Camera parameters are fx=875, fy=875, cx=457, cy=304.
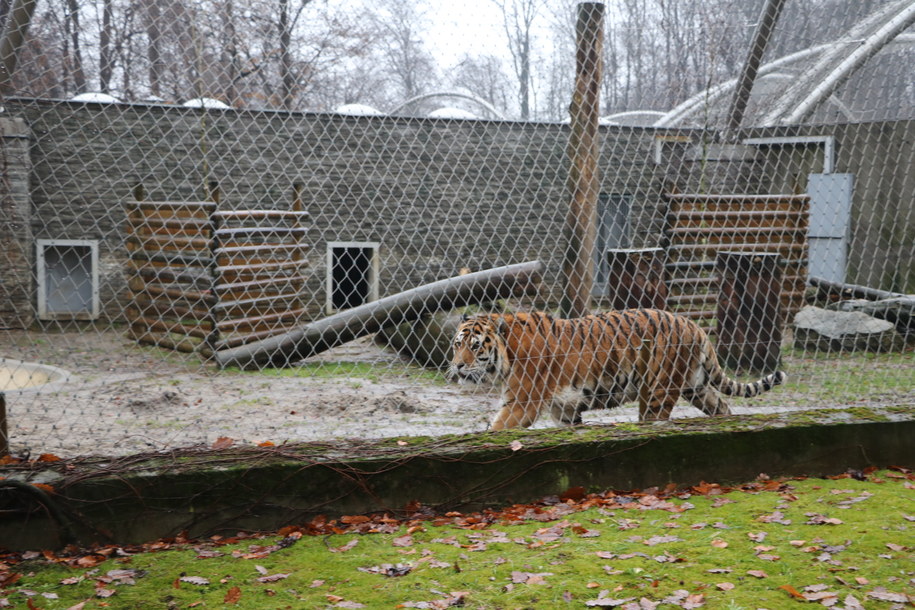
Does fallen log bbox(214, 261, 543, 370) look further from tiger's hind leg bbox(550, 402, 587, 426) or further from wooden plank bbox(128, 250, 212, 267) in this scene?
wooden plank bbox(128, 250, 212, 267)

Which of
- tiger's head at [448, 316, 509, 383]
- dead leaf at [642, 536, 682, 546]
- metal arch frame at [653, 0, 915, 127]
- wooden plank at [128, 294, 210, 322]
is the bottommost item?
wooden plank at [128, 294, 210, 322]

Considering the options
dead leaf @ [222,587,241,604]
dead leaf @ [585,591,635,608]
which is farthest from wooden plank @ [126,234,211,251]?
dead leaf @ [585,591,635,608]

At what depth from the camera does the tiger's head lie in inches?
204

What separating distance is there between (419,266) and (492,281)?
8.69 m

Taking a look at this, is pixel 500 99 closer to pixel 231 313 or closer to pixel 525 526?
pixel 525 526

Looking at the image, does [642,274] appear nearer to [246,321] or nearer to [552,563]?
[552,563]

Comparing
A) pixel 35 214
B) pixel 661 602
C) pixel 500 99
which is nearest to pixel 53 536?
pixel 661 602

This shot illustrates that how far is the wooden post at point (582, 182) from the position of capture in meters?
5.24

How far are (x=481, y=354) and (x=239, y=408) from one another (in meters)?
3.41

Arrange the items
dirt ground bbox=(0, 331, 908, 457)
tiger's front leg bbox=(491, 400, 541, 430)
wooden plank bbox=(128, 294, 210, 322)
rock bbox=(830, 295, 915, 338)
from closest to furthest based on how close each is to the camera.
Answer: tiger's front leg bbox=(491, 400, 541, 430) < dirt ground bbox=(0, 331, 908, 457) < rock bbox=(830, 295, 915, 338) < wooden plank bbox=(128, 294, 210, 322)

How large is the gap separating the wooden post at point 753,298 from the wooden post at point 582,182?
141 inches

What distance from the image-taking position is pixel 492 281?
19.7 ft

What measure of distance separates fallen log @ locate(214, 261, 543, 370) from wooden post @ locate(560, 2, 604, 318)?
0.58m

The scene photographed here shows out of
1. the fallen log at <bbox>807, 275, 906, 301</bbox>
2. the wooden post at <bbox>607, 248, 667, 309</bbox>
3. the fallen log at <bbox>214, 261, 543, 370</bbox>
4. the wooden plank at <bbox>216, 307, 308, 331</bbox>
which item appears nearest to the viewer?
the fallen log at <bbox>214, 261, 543, 370</bbox>
